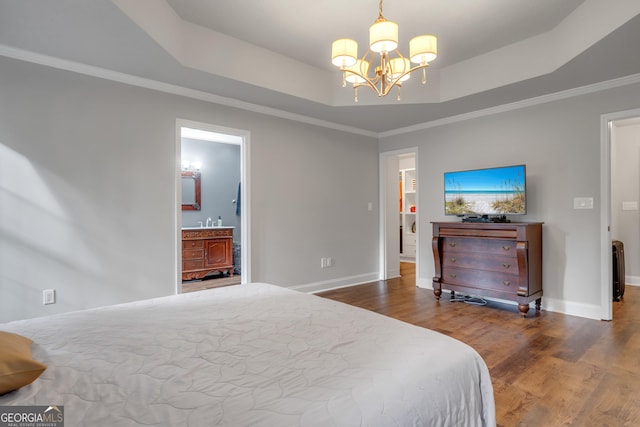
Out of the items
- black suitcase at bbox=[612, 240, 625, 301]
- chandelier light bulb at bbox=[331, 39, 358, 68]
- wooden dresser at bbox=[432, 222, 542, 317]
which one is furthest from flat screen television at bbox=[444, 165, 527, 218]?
chandelier light bulb at bbox=[331, 39, 358, 68]

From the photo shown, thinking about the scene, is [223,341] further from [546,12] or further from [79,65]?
[546,12]

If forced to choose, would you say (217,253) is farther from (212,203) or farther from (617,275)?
(617,275)

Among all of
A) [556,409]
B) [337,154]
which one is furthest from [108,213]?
[556,409]

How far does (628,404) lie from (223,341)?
234 centimetres

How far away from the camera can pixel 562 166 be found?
3689 millimetres

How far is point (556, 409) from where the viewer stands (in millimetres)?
1895

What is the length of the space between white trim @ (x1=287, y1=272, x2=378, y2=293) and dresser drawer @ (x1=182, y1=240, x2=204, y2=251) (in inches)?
77.4

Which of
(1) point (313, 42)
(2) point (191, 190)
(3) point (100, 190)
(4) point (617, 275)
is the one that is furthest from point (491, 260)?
(2) point (191, 190)

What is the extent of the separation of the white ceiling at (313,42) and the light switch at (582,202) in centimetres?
119

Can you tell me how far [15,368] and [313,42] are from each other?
10.8 feet

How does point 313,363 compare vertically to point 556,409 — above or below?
above

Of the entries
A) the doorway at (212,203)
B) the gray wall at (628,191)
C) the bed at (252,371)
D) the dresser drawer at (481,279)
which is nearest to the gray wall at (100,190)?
the doorway at (212,203)

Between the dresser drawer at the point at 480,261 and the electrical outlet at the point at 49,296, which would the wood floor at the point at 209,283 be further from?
the dresser drawer at the point at 480,261

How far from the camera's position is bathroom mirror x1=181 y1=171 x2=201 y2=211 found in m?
5.99
